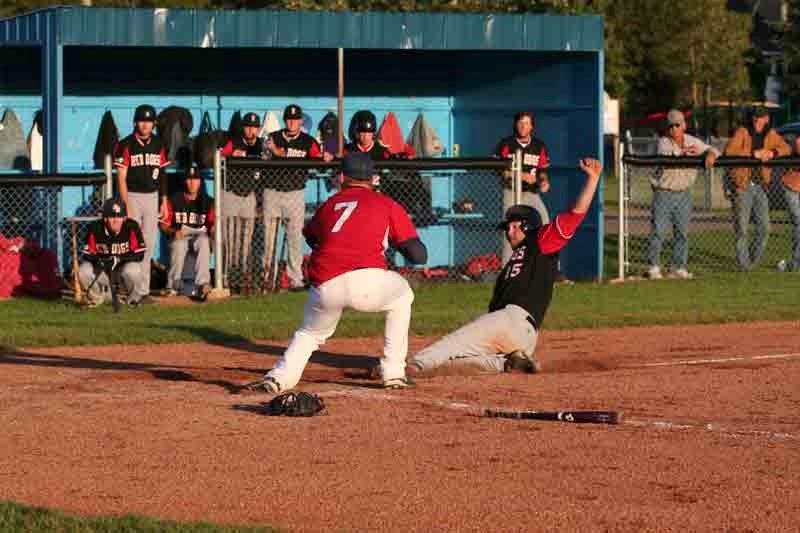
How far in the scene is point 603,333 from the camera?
47.9ft

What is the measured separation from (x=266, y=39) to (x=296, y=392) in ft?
31.0

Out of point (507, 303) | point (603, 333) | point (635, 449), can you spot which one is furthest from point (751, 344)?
point (635, 449)

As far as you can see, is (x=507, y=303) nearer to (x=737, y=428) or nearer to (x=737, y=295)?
(x=737, y=428)

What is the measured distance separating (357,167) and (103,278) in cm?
671

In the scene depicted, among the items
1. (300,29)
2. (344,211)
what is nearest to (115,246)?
(300,29)

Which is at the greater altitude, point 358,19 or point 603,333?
point 358,19

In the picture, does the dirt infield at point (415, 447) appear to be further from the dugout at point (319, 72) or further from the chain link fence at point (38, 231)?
the dugout at point (319, 72)

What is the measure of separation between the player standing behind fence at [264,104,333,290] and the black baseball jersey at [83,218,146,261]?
1.96 metres

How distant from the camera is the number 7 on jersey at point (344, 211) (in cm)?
1038

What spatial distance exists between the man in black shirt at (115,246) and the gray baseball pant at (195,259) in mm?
1162

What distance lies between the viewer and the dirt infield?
7.37m

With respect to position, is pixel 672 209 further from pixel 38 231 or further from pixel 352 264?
pixel 352 264

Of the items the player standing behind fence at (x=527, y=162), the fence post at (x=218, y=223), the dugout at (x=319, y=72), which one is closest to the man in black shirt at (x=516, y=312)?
the fence post at (x=218, y=223)

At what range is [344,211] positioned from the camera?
34.2 ft
